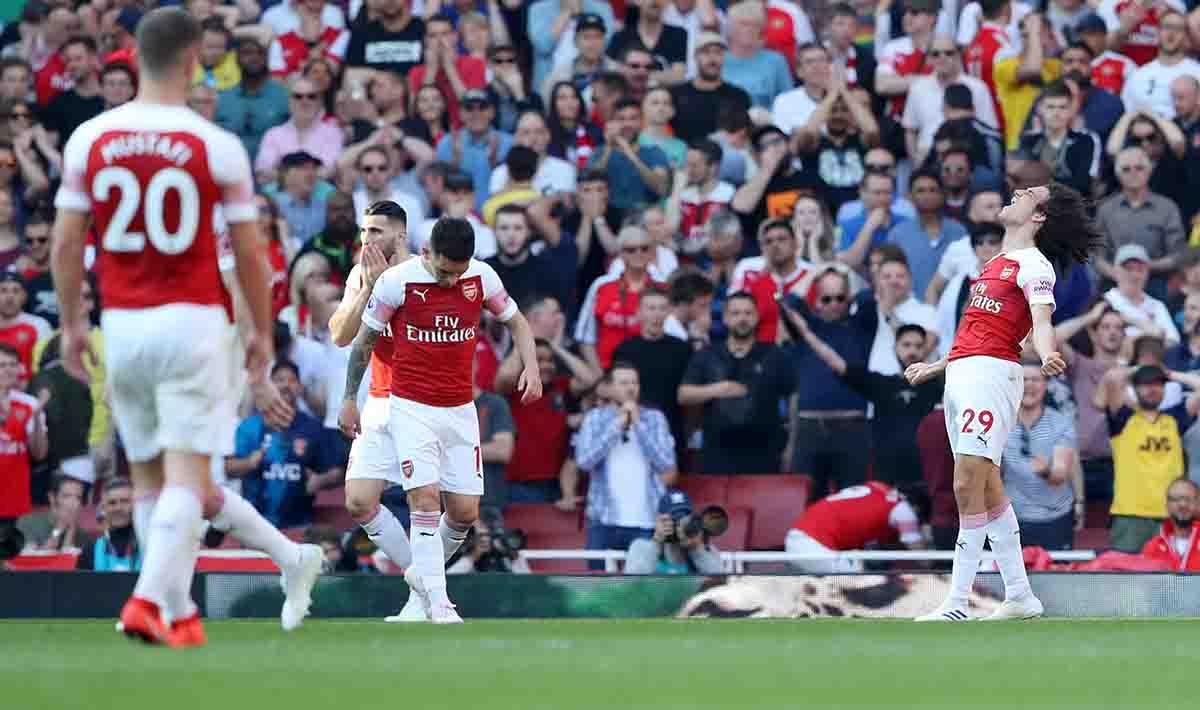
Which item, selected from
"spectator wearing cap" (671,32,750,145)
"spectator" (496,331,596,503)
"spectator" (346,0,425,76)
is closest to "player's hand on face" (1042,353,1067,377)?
"spectator" (496,331,596,503)

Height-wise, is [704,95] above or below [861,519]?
above

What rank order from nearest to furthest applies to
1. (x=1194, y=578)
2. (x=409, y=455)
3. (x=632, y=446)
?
1. (x=409, y=455)
2. (x=1194, y=578)
3. (x=632, y=446)

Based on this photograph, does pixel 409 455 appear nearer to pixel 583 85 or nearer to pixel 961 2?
pixel 583 85

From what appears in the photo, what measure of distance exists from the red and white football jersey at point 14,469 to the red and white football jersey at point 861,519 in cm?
563

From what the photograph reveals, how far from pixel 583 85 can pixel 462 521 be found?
773 centimetres

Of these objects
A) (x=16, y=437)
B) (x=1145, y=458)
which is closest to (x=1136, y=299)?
(x=1145, y=458)

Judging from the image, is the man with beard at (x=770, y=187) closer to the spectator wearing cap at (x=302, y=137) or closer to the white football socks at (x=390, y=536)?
the spectator wearing cap at (x=302, y=137)

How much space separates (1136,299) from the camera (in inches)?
649

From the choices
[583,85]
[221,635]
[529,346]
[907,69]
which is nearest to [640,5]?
[583,85]

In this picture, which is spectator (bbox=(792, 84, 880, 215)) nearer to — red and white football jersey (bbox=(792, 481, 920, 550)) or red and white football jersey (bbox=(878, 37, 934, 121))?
red and white football jersey (bbox=(878, 37, 934, 121))

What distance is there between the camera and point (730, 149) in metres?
18.3

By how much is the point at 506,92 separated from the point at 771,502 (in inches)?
203

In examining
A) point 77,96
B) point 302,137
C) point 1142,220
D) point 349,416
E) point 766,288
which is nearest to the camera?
point 349,416

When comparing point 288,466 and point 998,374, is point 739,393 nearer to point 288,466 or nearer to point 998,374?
point 288,466
